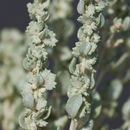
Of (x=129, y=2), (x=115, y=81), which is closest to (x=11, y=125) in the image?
(x=115, y=81)

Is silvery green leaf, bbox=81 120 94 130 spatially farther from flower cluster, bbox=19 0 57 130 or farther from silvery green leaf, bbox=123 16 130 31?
silvery green leaf, bbox=123 16 130 31

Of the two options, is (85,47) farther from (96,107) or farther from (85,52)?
(96,107)

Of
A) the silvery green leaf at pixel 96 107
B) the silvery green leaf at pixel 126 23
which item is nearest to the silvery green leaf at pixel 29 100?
the silvery green leaf at pixel 96 107

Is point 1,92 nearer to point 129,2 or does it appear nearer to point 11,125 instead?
point 11,125

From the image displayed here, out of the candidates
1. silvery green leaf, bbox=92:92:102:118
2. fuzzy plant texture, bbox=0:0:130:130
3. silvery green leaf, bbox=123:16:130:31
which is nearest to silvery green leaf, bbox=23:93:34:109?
fuzzy plant texture, bbox=0:0:130:130

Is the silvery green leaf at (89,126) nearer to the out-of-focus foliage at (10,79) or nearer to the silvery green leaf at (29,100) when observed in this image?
the silvery green leaf at (29,100)

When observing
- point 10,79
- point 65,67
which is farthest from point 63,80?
point 10,79

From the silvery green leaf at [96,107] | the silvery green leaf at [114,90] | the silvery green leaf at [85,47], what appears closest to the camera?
the silvery green leaf at [85,47]
